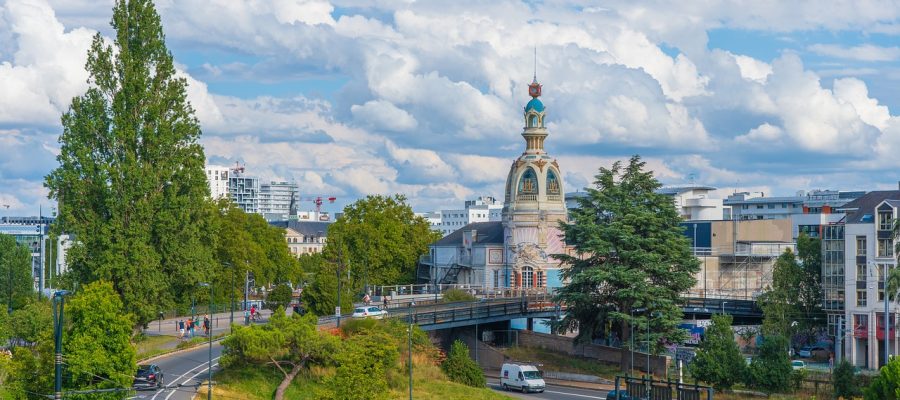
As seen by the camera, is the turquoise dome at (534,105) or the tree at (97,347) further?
the turquoise dome at (534,105)

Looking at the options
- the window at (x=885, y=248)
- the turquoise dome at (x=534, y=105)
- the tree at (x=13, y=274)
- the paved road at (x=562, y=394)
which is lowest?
the paved road at (x=562, y=394)

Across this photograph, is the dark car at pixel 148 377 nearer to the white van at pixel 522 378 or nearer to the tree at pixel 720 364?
the white van at pixel 522 378

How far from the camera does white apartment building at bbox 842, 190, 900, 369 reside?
76.6 metres

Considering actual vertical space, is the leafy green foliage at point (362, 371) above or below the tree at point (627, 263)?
below

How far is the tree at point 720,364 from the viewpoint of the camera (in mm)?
67500

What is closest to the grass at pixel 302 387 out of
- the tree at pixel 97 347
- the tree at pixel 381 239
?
the tree at pixel 97 347

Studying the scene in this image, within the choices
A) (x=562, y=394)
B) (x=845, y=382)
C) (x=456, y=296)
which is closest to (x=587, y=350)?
(x=562, y=394)

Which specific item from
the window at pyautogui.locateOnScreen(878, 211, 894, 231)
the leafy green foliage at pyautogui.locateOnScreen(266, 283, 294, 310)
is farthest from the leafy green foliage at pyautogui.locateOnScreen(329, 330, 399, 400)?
the leafy green foliage at pyautogui.locateOnScreen(266, 283, 294, 310)

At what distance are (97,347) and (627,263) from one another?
3702 centimetres

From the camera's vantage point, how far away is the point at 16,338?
250 ft

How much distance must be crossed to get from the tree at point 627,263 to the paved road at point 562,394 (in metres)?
5.57

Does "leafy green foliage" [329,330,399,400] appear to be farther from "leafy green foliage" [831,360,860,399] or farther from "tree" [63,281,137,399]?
"leafy green foliage" [831,360,860,399]

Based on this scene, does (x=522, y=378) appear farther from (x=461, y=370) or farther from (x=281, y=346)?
(x=281, y=346)

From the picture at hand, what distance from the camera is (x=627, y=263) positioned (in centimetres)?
7900
